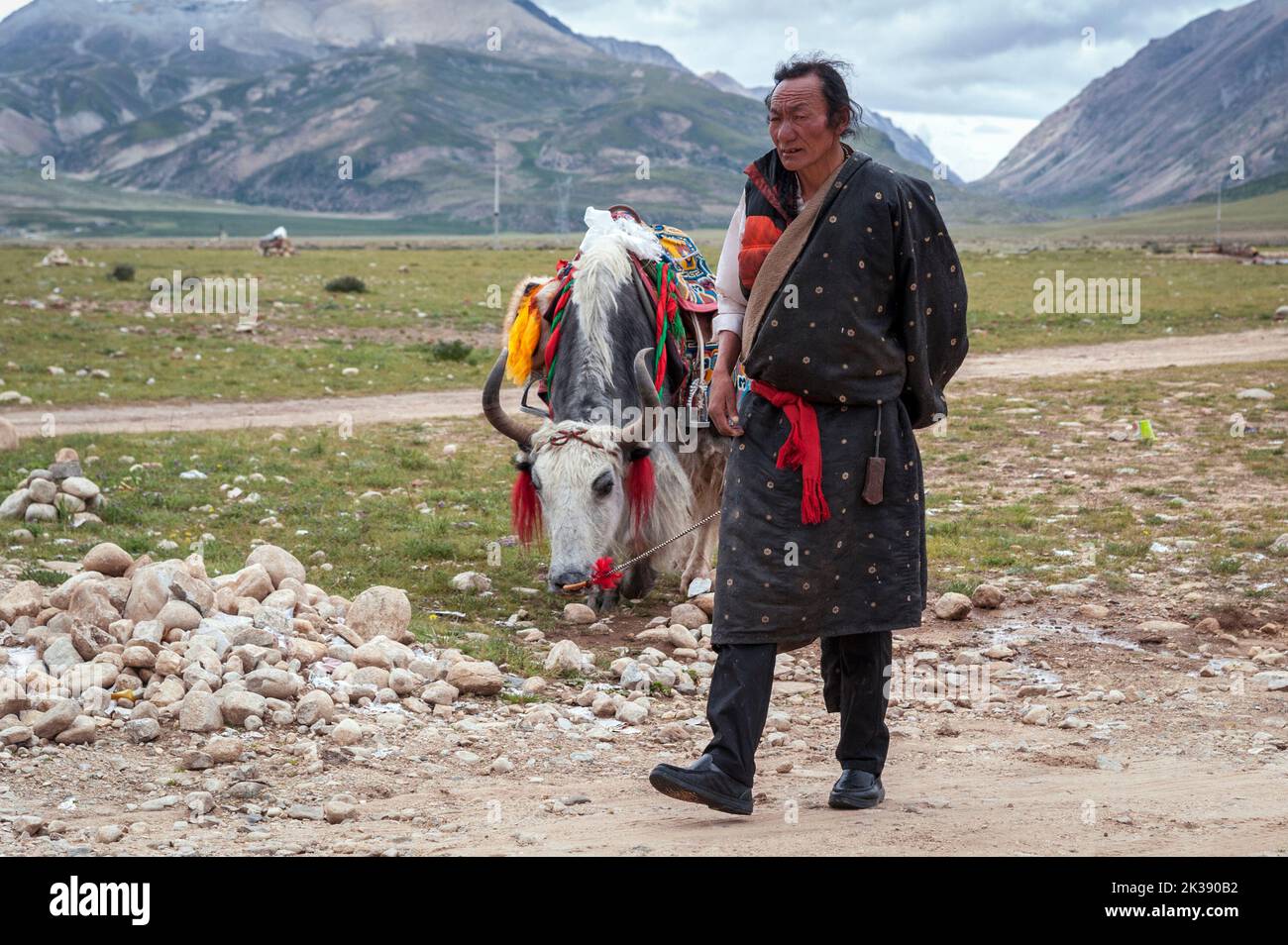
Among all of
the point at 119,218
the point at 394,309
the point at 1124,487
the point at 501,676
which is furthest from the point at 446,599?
the point at 119,218

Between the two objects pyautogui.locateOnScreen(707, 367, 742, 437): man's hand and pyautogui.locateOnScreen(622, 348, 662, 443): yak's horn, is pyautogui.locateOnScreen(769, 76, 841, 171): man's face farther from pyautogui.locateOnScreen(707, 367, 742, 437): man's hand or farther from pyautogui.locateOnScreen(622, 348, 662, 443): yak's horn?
pyautogui.locateOnScreen(622, 348, 662, 443): yak's horn

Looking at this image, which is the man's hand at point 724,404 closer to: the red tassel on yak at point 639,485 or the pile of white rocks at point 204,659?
the pile of white rocks at point 204,659

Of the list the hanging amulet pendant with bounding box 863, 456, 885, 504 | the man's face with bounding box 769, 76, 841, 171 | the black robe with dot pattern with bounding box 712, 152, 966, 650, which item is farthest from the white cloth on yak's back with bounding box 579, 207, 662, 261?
the hanging amulet pendant with bounding box 863, 456, 885, 504

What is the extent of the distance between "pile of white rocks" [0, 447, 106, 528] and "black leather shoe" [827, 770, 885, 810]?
5.83 meters

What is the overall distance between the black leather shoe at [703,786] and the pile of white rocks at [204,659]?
146 cm

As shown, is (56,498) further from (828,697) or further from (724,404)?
(828,697)

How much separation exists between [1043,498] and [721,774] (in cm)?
607

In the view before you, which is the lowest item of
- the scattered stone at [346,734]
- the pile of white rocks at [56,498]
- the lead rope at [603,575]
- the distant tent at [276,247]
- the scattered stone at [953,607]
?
the scattered stone at [346,734]

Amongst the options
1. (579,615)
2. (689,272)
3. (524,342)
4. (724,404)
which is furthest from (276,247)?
(724,404)

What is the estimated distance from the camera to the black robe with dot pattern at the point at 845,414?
3703mm

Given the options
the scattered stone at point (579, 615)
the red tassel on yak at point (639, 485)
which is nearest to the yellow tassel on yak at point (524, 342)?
the red tassel on yak at point (639, 485)

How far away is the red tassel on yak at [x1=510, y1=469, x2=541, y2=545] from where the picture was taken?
6574 mm

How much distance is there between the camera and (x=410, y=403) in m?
14.2

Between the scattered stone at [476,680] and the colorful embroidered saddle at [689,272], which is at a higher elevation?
the colorful embroidered saddle at [689,272]
